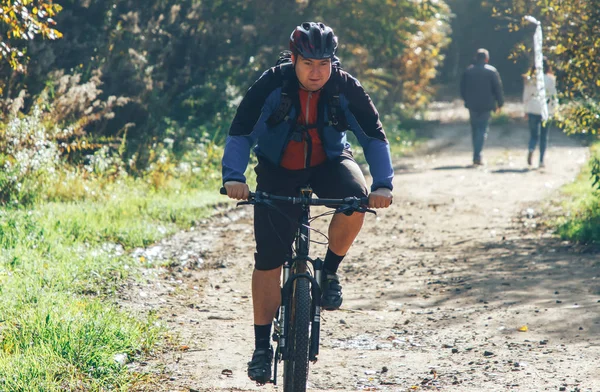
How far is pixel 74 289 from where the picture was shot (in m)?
6.66

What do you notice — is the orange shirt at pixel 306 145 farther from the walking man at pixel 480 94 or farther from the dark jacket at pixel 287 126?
the walking man at pixel 480 94

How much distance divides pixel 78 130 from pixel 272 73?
311 inches

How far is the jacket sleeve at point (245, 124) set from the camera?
4590mm

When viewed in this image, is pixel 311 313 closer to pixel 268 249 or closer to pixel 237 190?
pixel 268 249

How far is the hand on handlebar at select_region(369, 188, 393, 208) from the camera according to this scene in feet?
14.6

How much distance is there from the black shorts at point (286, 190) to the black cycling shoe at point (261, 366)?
464 millimetres

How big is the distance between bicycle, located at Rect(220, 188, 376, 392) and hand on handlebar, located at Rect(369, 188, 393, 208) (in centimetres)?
4

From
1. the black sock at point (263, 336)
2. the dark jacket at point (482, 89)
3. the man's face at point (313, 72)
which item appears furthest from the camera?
the dark jacket at point (482, 89)

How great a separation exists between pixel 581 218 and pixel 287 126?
6684mm

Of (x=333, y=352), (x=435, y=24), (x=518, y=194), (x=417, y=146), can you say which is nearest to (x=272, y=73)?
(x=333, y=352)

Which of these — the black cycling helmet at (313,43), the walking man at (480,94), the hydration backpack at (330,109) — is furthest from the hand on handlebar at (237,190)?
the walking man at (480,94)

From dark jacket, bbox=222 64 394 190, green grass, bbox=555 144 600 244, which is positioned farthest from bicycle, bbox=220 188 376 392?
green grass, bbox=555 144 600 244

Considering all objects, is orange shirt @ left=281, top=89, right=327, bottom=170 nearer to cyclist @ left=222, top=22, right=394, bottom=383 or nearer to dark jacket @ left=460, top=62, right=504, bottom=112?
cyclist @ left=222, top=22, right=394, bottom=383

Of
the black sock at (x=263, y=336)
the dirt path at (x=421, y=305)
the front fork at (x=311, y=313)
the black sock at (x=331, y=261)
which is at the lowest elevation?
the dirt path at (x=421, y=305)
